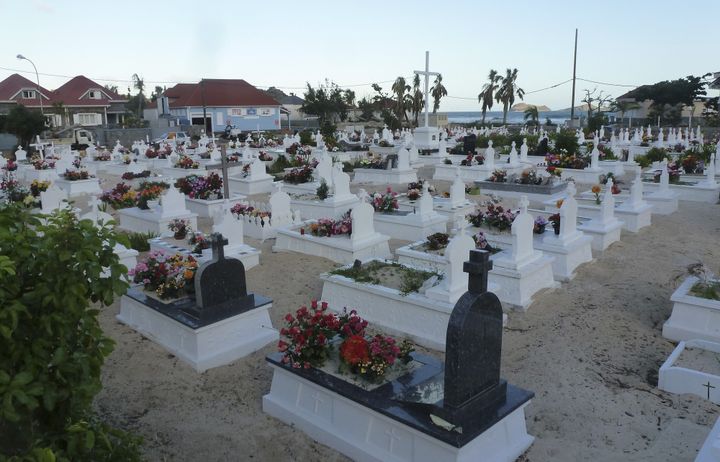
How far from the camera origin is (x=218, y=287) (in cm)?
647

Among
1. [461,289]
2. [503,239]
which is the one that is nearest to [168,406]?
[461,289]

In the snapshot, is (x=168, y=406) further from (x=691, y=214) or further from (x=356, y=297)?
(x=691, y=214)

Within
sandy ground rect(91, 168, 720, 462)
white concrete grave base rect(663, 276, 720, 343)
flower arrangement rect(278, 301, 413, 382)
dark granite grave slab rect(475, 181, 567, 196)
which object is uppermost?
dark granite grave slab rect(475, 181, 567, 196)

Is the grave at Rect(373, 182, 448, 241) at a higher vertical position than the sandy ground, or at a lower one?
higher

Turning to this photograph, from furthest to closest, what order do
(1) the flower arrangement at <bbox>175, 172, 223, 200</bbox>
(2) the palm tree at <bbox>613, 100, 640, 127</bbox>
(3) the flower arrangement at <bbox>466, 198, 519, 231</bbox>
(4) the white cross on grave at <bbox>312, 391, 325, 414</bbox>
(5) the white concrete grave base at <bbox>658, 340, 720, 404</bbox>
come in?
(2) the palm tree at <bbox>613, 100, 640, 127</bbox> < (1) the flower arrangement at <bbox>175, 172, 223, 200</bbox> < (3) the flower arrangement at <bbox>466, 198, 519, 231</bbox> < (5) the white concrete grave base at <bbox>658, 340, 720, 404</bbox> < (4) the white cross on grave at <bbox>312, 391, 325, 414</bbox>

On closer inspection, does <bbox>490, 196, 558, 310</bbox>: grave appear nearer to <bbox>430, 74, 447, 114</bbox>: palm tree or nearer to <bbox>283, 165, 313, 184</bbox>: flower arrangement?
<bbox>283, 165, 313, 184</bbox>: flower arrangement

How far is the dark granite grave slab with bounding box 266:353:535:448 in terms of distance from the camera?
4.14 metres

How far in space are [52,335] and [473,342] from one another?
285 cm

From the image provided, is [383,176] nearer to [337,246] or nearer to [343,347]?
[337,246]

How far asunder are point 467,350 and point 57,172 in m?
21.2

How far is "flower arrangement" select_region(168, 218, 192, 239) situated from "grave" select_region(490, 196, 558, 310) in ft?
19.6

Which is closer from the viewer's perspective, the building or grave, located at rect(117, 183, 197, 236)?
grave, located at rect(117, 183, 197, 236)

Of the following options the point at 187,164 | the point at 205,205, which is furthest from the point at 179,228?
the point at 187,164

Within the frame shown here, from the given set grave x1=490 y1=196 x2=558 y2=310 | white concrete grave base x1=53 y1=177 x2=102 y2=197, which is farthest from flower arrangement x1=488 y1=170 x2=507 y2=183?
white concrete grave base x1=53 y1=177 x2=102 y2=197
